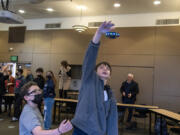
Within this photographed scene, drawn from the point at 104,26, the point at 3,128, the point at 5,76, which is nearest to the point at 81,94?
the point at 104,26

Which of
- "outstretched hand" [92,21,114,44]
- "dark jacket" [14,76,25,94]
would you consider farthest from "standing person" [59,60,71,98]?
"outstretched hand" [92,21,114,44]

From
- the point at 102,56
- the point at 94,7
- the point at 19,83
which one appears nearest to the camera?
the point at 19,83

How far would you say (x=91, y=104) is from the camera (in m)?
1.37

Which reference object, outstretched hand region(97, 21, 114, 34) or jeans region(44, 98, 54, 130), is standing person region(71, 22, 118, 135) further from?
jeans region(44, 98, 54, 130)

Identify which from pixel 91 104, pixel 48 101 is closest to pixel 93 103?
pixel 91 104

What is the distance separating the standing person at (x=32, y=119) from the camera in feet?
4.06

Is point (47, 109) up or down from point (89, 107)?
down

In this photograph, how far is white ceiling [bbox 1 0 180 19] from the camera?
6.35m

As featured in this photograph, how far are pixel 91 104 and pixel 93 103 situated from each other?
0.06 feet

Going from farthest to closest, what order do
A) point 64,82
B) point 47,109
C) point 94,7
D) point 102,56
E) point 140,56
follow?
point 102,56 < point 64,82 < point 140,56 < point 94,7 < point 47,109

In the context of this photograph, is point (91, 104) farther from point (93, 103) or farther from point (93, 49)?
point (93, 49)

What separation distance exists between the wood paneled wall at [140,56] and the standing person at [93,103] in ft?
19.1

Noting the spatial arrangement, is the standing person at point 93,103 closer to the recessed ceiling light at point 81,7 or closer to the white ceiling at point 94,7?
the white ceiling at point 94,7

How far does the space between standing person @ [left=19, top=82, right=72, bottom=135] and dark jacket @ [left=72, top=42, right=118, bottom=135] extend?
0.48ft
